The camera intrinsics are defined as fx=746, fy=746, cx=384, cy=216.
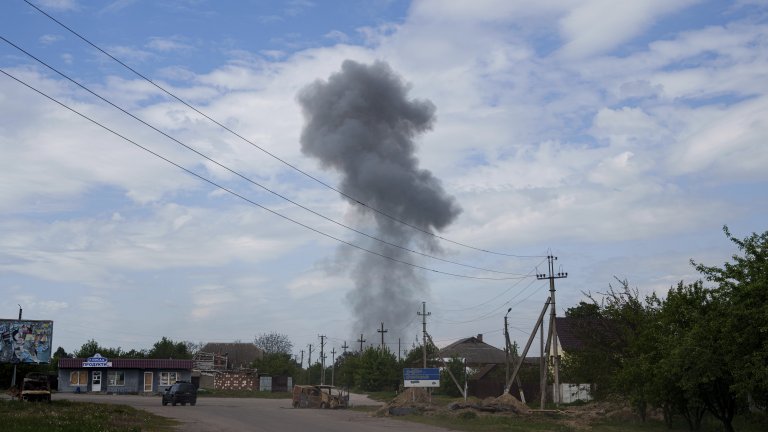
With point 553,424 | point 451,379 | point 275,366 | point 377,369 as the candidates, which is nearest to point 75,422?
point 553,424

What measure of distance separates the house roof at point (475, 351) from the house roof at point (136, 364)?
3837cm

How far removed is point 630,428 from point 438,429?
28.5ft

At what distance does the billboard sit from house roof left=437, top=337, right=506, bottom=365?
2293 inches

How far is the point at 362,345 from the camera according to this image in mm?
117188

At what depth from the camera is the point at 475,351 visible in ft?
372

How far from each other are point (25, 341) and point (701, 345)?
5118 centimetres

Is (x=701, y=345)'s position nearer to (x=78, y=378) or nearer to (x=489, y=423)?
(x=489, y=423)

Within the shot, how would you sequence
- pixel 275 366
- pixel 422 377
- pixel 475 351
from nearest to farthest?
1. pixel 422 377
2. pixel 275 366
3. pixel 475 351

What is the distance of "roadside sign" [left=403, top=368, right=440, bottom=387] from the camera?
163 ft

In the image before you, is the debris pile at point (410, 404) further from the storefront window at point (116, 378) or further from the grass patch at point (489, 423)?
the storefront window at point (116, 378)

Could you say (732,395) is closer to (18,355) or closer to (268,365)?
(18,355)

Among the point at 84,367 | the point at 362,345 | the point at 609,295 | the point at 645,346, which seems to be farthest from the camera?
the point at 362,345

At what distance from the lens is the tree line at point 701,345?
21828 millimetres

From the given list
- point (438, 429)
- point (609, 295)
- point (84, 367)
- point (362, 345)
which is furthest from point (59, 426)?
point (362, 345)
